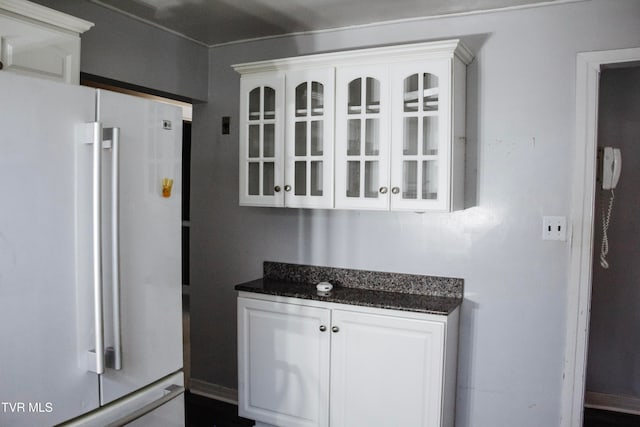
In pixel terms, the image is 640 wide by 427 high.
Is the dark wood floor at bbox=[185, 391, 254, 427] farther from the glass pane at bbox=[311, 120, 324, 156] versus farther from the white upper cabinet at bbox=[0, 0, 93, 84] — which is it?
the white upper cabinet at bbox=[0, 0, 93, 84]

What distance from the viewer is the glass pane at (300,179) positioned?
8.75 feet

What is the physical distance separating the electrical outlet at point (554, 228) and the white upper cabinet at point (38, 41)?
2.17 metres

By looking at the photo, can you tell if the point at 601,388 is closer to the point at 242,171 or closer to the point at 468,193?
the point at 468,193

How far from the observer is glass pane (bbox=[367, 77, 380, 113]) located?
2475mm

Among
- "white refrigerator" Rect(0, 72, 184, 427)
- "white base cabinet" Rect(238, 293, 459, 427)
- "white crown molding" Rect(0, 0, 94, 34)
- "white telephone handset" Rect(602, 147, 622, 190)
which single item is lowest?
"white base cabinet" Rect(238, 293, 459, 427)

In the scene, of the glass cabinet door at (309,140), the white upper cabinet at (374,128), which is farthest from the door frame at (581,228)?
the glass cabinet door at (309,140)

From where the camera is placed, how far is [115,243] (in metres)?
1.56

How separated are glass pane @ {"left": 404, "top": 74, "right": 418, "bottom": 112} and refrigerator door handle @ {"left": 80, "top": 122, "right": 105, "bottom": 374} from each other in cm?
142

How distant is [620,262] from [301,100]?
226cm

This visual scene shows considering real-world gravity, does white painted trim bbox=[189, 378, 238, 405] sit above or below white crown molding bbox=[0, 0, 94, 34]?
below

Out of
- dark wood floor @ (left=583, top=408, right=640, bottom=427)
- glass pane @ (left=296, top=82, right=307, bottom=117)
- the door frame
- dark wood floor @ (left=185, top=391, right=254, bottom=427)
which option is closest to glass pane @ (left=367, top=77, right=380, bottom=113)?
glass pane @ (left=296, top=82, right=307, bottom=117)

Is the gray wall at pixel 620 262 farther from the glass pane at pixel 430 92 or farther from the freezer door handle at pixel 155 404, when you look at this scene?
the freezer door handle at pixel 155 404

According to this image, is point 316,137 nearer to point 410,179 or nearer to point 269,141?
point 269,141

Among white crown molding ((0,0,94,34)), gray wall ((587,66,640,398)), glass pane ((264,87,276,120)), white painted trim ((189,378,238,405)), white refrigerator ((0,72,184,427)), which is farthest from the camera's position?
white painted trim ((189,378,238,405))
